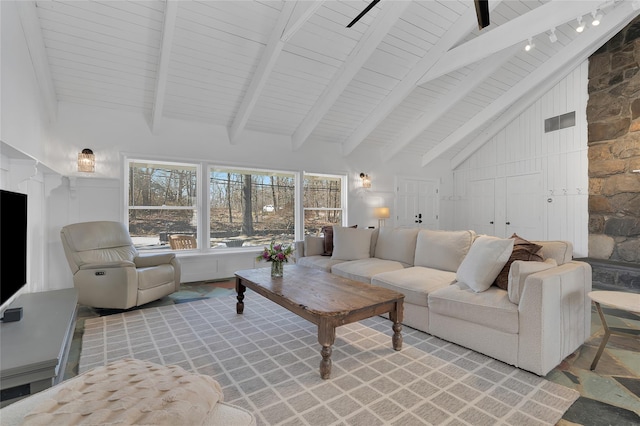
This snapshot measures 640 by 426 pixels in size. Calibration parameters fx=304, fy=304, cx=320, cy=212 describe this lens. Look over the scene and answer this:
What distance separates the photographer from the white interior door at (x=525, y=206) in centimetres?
594

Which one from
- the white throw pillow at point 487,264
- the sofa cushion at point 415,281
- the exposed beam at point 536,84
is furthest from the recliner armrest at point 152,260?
the exposed beam at point 536,84

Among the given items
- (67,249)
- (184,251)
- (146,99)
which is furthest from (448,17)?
(67,249)

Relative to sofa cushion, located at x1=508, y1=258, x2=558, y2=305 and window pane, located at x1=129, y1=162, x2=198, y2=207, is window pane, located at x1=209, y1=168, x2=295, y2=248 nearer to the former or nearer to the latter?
window pane, located at x1=129, y1=162, x2=198, y2=207

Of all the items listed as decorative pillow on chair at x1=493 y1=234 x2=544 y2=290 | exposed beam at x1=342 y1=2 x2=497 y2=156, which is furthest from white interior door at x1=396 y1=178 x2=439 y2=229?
decorative pillow on chair at x1=493 y1=234 x2=544 y2=290

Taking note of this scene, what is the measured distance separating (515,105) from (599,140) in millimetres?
1638

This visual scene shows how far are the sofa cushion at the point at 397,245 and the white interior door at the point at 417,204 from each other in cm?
290

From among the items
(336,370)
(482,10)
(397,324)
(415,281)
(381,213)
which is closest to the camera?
(482,10)

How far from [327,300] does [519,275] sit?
136 centimetres

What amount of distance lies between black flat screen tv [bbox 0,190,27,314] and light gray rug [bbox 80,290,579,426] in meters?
0.71

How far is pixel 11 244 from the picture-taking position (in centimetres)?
197

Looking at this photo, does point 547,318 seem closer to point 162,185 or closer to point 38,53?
point 162,185

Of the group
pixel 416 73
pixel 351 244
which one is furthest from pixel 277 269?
pixel 416 73

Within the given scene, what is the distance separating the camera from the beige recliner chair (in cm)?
313

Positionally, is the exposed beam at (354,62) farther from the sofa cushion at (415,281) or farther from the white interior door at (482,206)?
the white interior door at (482,206)
